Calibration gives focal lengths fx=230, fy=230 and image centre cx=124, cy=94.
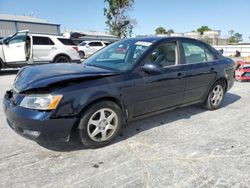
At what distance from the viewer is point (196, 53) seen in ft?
14.6

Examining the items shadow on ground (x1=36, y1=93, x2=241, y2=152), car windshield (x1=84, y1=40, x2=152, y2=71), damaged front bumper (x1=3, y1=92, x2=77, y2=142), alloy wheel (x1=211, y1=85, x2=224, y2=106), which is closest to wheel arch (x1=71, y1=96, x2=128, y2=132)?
damaged front bumper (x1=3, y1=92, x2=77, y2=142)

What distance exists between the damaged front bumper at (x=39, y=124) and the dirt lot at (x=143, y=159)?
32 centimetres

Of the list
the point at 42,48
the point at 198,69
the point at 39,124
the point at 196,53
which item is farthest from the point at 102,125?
the point at 42,48

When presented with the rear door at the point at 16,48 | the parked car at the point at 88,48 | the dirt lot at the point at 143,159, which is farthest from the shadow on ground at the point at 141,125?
the parked car at the point at 88,48

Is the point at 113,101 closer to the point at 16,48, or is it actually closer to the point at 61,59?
the point at 16,48

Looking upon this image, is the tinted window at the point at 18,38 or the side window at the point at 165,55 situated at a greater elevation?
the tinted window at the point at 18,38

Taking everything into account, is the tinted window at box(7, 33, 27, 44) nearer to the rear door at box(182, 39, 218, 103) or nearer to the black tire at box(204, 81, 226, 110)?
the rear door at box(182, 39, 218, 103)

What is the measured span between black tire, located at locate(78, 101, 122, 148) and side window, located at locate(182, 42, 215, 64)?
5.94 ft

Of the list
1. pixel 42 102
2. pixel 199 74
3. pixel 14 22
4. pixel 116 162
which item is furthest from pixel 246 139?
pixel 14 22

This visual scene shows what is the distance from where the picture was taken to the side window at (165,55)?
12.1ft

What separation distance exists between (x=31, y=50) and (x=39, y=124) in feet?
26.2

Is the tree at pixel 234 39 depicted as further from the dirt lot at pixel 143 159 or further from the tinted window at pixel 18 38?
the dirt lot at pixel 143 159

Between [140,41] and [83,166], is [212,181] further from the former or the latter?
[140,41]

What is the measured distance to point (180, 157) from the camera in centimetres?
298
